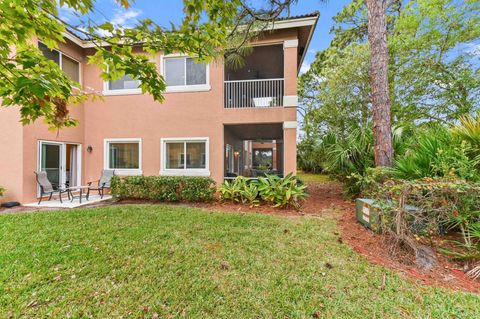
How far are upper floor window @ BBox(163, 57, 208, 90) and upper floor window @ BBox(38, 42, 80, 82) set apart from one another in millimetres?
3754

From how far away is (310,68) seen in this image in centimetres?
2228

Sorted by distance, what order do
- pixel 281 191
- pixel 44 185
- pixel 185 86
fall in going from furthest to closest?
pixel 185 86 → pixel 44 185 → pixel 281 191

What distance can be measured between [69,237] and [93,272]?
183 cm

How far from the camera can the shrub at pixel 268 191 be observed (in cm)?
739

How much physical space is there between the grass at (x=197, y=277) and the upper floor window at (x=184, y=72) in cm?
641

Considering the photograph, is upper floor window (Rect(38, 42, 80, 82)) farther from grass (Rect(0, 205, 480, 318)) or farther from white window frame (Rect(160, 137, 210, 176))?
grass (Rect(0, 205, 480, 318))

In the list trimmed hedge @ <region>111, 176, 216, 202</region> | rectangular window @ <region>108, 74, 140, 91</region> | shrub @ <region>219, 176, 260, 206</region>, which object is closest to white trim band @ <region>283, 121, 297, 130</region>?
shrub @ <region>219, 176, 260, 206</region>

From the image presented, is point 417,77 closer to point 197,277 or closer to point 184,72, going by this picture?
point 184,72

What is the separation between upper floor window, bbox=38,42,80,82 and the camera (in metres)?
8.43

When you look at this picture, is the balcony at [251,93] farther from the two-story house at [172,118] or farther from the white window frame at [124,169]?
the white window frame at [124,169]

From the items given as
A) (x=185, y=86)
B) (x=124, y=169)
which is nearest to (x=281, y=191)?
(x=185, y=86)

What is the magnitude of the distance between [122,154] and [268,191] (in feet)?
22.6

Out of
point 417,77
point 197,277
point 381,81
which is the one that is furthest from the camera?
point 417,77

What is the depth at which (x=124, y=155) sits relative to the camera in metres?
9.85
